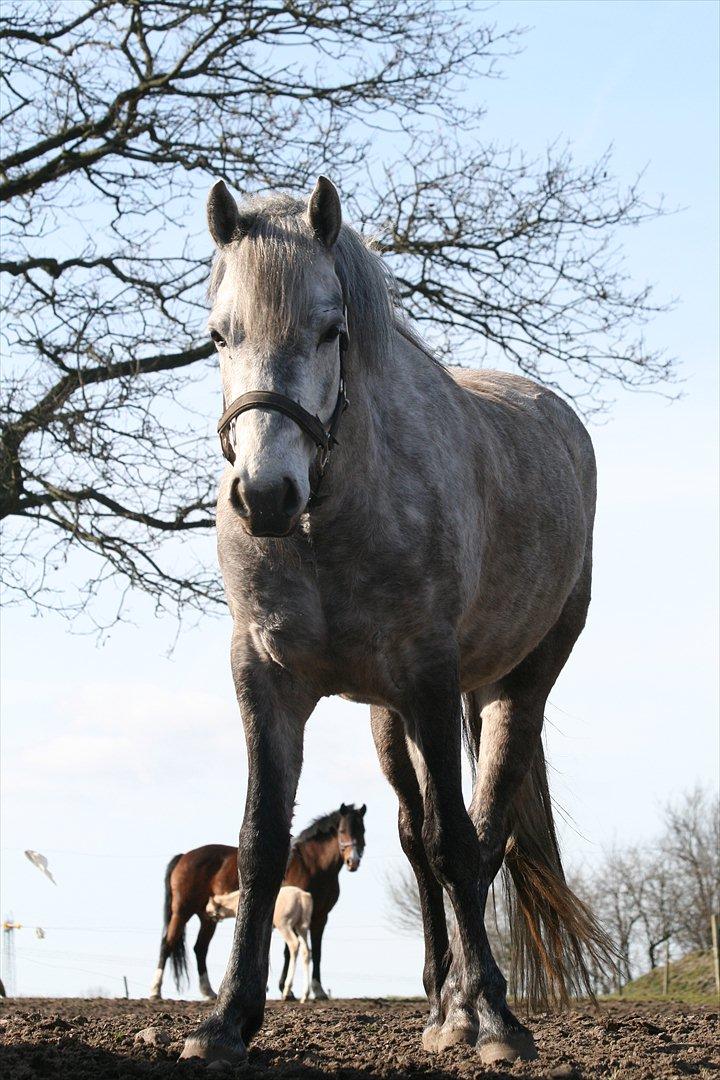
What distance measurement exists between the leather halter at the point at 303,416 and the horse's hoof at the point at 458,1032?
6.02 ft

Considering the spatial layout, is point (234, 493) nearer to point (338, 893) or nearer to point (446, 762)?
point (446, 762)

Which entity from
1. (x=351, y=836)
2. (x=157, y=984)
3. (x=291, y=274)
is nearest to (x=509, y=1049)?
(x=291, y=274)

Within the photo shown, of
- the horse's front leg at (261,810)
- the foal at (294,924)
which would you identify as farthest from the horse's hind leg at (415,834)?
the foal at (294,924)

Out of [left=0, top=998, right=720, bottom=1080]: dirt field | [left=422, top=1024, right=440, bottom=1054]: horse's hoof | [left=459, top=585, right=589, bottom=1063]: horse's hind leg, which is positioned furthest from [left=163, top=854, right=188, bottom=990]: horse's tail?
[left=422, top=1024, right=440, bottom=1054]: horse's hoof

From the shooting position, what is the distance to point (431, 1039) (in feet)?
14.6

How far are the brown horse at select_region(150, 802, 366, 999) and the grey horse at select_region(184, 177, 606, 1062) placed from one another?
29.5 feet

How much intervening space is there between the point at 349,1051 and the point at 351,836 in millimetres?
9603

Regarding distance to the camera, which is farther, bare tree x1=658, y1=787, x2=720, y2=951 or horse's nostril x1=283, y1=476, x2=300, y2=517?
bare tree x1=658, y1=787, x2=720, y2=951

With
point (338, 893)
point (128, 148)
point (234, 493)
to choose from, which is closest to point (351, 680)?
point (234, 493)

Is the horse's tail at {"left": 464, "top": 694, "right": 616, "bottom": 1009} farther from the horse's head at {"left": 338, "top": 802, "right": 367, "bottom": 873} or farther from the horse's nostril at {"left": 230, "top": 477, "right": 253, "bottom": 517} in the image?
the horse's head at {"left": 338, "top": 802, "right": 367, "bottom": 873}

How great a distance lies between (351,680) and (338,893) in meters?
10.7

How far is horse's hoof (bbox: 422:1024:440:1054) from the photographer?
441 centimetres

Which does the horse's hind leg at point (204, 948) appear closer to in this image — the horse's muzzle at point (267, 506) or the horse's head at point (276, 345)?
the horse's head at point (276, 345)

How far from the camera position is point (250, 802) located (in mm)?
4074
